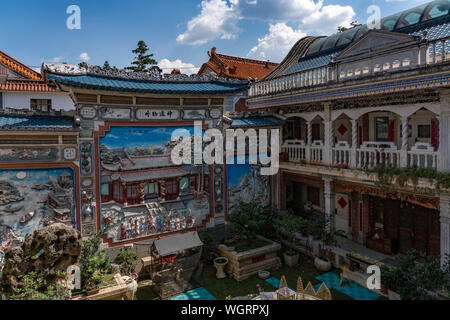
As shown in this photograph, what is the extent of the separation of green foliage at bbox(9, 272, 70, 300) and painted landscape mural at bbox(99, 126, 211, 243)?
10.2 ft

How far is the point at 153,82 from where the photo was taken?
506 inches

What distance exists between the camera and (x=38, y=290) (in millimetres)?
8727

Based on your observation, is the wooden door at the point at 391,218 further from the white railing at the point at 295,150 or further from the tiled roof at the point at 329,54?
the tiled roof at the point at 329,54

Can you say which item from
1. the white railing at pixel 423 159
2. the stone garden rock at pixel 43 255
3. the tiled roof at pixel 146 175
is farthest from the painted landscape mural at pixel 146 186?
the white railing at pixel 423 159

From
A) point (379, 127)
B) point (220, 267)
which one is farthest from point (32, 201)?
point (379, 127)

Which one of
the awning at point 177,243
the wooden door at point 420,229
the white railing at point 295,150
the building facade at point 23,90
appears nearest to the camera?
the awning at point 177,243

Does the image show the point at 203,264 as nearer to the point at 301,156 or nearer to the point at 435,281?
the point at 301,156

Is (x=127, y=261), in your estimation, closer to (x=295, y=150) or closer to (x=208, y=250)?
(x=208, y=250)

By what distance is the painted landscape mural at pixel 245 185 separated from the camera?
48.2 feet

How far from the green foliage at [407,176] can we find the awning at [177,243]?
7.01 metres

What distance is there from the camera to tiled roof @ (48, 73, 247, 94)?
1051 centimetres

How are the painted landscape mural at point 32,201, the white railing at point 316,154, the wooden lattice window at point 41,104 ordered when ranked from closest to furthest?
→ the painted landscape mural at point 32,201 → the white railing at point 316,154 → the wooden lattice window at point 41,104

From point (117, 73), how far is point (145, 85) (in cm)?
107

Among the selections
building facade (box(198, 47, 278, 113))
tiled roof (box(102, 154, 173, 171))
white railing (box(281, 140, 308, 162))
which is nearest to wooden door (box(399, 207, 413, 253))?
white railing (box(281, 140, 308, 162))
